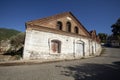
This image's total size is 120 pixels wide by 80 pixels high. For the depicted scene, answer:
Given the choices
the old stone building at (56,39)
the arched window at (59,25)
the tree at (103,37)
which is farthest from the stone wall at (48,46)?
the tree at (103,37)

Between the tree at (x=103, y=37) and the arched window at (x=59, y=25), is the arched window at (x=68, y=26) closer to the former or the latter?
the arched window at (x=59, y=25)

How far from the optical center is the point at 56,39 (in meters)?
14.2

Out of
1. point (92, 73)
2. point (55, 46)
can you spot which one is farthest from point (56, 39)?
point (92, 73)

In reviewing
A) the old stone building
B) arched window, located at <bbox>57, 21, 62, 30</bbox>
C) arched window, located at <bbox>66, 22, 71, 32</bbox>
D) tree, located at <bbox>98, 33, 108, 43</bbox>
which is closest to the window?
the old stone building

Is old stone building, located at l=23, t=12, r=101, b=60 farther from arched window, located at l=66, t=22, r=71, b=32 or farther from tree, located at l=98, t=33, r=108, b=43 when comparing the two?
tree, located at l=98, t=33, r=108, b=43

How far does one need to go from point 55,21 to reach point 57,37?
97.7 inches

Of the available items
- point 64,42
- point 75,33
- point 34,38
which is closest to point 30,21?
point 34,38

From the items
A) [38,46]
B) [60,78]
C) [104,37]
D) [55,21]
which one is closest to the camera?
[60,78]

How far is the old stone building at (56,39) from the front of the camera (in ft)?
38.9

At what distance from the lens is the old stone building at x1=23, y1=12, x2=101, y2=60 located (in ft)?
38.9

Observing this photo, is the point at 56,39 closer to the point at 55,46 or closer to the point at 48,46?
the point at 55,46

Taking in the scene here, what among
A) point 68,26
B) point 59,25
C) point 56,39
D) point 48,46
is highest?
point 68,26

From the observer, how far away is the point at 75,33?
55.7 feet

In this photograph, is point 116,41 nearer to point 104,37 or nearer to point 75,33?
point 104,37
